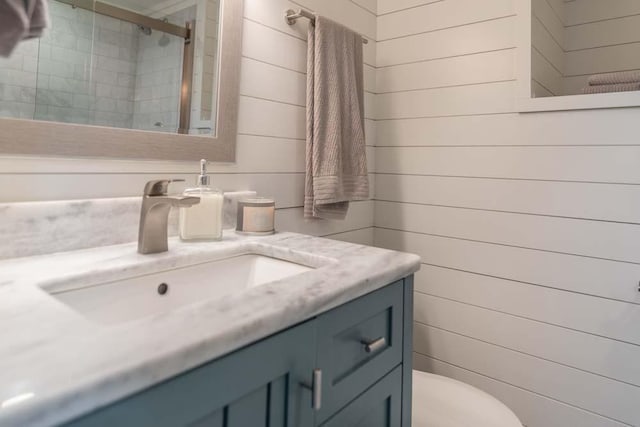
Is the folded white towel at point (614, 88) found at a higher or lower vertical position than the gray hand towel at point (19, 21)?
higher

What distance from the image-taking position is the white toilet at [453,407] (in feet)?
3.76

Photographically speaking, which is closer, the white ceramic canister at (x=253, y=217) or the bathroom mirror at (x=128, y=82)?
the bathroom mirror at (x=128, y=82)

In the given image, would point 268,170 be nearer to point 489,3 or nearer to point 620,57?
point 489,3

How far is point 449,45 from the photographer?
157cm

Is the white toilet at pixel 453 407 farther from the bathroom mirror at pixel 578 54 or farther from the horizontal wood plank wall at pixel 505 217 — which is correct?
the bathroom mirror at pixel 578 54

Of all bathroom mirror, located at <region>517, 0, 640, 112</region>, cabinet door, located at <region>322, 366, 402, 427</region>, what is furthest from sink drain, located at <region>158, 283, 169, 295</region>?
bathroom mirror, located at <region>517, 0, 640, 112</region>

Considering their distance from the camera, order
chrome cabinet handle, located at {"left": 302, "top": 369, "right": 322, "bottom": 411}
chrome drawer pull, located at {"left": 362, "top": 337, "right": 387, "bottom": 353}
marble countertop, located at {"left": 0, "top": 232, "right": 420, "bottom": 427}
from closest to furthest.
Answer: marble countertop, located at {"left": 0, "top": 232, "right": 420, "bottom": 427}, chrome cabinet handle, located at {"left": 302, "top": 369, "right": 322, "bottom": 411}, chrome drawer pull, located at {"left": 362, "top": 337, "right": 387, "bottom": 353}

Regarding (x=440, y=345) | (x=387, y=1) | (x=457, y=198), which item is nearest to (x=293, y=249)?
(x=457, y=198)

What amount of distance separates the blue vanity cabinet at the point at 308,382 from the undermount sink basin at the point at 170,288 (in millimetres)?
224

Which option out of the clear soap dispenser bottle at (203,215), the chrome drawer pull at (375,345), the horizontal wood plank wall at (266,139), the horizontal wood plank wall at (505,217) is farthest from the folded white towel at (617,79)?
the clear soap dispenser bottle at (203,215)

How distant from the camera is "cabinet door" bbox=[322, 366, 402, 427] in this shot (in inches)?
27.5

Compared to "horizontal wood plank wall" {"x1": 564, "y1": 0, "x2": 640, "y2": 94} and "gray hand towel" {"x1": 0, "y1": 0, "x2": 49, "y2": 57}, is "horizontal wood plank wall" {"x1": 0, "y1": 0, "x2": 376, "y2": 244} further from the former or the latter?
"horizontal wood plank wall" {"x1": 564, "y1": 0, "x2": 640, "y2": 94}

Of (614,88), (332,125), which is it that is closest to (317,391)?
(332,125)

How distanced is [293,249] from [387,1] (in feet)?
4.46
